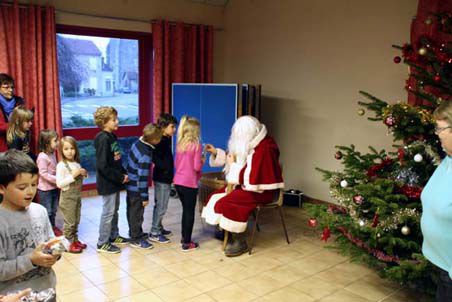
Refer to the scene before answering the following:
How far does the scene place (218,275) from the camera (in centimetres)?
322

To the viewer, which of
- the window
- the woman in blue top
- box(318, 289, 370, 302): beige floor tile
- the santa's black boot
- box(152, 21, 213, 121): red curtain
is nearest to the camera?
the woman in blue top

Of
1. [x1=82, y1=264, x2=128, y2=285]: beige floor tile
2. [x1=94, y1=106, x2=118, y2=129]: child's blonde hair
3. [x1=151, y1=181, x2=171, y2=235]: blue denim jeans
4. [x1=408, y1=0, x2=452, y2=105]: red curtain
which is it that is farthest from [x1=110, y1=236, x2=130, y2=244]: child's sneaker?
[x1=408, y1=0, x2=452, y2=105]: red curtain

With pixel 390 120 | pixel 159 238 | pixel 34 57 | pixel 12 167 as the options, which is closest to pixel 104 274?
pixel 159 238

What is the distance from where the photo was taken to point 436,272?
254cm

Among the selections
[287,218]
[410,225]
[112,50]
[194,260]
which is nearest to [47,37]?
[112,50]

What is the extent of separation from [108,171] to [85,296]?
3.14ft

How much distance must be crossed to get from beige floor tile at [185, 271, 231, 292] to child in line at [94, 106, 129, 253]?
0.79 metres

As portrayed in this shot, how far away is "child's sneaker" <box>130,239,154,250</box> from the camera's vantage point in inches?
145

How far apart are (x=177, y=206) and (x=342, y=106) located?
2140mm

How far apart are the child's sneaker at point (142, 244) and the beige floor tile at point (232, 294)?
92 cm

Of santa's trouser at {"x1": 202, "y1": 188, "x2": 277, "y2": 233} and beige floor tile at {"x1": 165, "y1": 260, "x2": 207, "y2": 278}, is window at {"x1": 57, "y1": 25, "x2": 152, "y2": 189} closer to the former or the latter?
santa's trouser at {"x1": 202, "y1": 188, "x2": 277, "y2": 233}

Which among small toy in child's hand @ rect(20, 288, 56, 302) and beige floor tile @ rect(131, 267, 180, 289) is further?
beige floor tile @ rect(131, 267, 180, 289)

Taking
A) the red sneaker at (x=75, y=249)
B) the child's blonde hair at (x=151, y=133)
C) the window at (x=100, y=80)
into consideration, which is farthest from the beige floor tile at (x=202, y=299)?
the window at (x=100, y=80)

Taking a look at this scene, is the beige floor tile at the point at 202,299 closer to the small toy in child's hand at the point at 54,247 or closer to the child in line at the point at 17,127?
the small toy in child's hand at the point at 54,247
